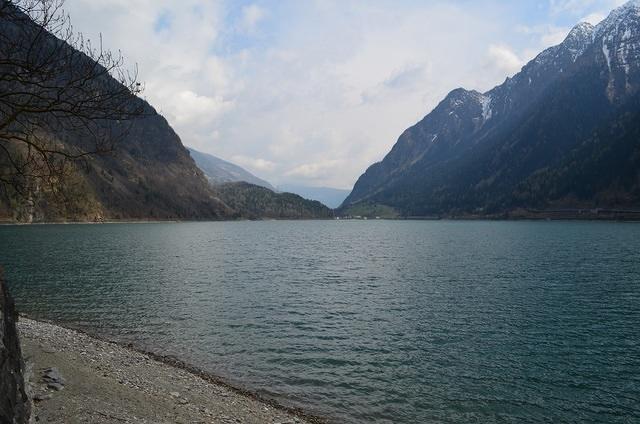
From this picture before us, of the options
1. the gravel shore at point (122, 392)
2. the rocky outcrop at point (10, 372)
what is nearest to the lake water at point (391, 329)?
the gravel shore at point (122, 392)

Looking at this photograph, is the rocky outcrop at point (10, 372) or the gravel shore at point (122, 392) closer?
the rocky outcrop at point (10, 372)

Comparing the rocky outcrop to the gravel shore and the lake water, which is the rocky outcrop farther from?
the lake water

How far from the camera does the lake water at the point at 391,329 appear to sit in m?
24.8

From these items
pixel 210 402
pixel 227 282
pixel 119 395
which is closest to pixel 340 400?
pixel 210 402

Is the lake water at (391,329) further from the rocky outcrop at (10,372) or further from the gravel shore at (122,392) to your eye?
the rocky outcrop at (10,372)

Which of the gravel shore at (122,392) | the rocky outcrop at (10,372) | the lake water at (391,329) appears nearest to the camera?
the rocky outcrop at (10,372)

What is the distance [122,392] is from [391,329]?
23542mm

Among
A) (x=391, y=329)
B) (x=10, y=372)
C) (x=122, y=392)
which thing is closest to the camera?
(x=10, y=372)

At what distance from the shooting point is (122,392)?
21.3 metres

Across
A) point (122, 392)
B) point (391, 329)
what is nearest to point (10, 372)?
point (122, 392)

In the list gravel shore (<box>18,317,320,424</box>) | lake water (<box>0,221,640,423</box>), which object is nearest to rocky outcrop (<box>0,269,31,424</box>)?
gravel shore (<box>18,317,320,424</box>)

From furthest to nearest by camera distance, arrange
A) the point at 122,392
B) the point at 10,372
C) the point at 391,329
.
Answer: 1. the point at 391,329
2. the point at 122,392
3. the point at 10,372

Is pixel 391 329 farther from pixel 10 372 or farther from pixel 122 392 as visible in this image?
pixel 10 372

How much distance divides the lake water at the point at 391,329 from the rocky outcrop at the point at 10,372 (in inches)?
573
